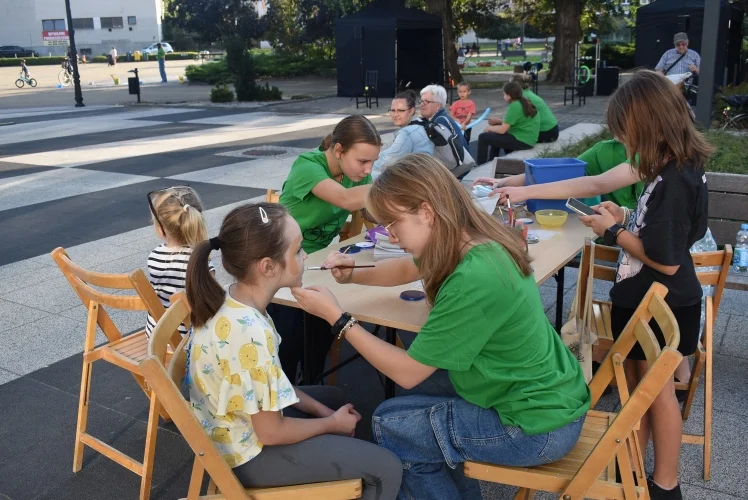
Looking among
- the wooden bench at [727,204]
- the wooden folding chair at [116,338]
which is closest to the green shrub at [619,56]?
Result: the wooden bench at [727,204]

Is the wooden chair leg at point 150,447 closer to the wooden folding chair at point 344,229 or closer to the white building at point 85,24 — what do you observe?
the wooden folding chair at point 344,229

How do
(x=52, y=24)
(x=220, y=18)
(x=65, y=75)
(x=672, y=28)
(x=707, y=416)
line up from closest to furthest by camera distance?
(x=707, y=416)
(x=672, y=28)
(x=65, y=75)
(x=220, y=18)
(x=52, y=24)

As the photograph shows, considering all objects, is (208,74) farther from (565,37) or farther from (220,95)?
(565,37)

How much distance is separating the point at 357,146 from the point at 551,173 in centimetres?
113

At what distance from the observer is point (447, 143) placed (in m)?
6.60

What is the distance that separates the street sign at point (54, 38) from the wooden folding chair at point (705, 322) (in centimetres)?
7304

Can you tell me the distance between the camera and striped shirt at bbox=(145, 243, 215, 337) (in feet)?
10.8

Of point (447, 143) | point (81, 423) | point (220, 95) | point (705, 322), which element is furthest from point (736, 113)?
point (220, 95)

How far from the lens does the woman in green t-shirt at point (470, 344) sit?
78.8 inches

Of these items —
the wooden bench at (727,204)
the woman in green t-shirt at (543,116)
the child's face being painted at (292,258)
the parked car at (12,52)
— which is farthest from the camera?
the parked car at (12,52)

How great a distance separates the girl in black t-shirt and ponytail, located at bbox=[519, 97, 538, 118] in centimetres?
658

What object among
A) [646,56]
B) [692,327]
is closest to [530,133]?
[692,327]

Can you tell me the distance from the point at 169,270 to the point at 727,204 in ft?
11.1

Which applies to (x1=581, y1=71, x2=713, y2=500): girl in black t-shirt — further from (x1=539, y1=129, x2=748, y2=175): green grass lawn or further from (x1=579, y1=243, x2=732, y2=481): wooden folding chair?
(x1=539, y1=129, x2=748, y2=175): green grass lawn
